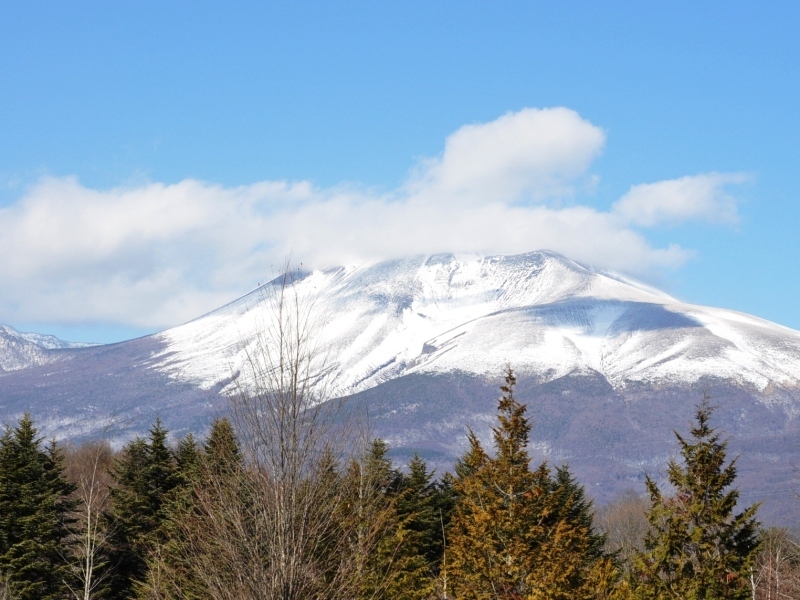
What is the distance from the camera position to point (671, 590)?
2156 centimetres

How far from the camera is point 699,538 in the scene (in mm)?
22547

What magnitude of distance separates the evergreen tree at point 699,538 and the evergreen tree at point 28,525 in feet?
63.2

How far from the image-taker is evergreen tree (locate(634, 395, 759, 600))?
862 inches

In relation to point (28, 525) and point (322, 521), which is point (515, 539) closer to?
point (322, 521)

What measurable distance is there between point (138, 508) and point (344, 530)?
24.5m

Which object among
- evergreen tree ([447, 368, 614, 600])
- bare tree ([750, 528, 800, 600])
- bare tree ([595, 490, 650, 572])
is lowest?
bare tree ([595, 490, 650, 572])

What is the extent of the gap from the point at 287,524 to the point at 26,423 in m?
22.4

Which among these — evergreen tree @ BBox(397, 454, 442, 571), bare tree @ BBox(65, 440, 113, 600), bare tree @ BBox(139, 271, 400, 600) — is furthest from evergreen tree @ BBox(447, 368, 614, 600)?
evergreen tree @ BBox(397, 454, 442, 571)

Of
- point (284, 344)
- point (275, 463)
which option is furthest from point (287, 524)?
point (284, 344)

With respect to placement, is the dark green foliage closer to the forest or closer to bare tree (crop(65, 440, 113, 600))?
the forest

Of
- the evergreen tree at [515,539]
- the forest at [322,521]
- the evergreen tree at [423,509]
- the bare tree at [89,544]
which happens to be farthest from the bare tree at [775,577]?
the bare tree at [89,544]

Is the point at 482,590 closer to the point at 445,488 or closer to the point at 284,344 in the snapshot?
the point at 284,344

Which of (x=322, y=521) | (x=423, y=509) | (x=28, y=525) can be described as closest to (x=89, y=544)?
(x=28, y=525)

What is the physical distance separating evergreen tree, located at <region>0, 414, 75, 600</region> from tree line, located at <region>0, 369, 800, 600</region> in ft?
0.22
